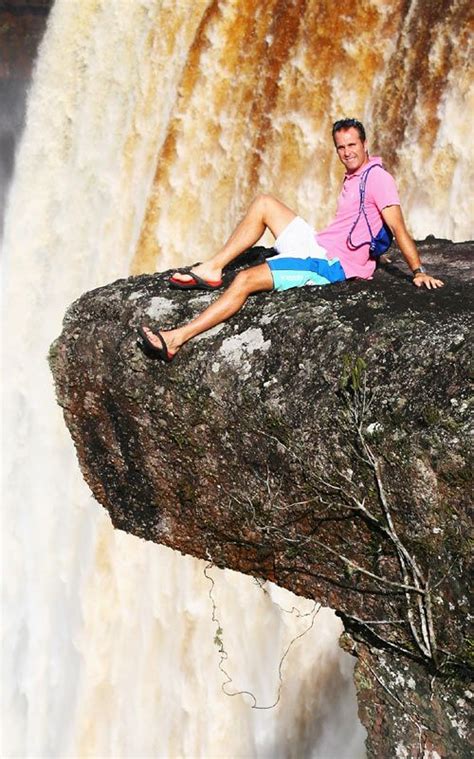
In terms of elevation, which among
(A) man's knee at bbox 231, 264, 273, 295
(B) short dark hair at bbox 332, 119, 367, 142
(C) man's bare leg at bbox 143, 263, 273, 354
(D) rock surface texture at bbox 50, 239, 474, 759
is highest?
(B) short dark hair at bbox 332, 119, 367, 142

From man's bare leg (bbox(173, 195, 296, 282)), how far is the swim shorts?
0.05m

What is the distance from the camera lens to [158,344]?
3379 mm

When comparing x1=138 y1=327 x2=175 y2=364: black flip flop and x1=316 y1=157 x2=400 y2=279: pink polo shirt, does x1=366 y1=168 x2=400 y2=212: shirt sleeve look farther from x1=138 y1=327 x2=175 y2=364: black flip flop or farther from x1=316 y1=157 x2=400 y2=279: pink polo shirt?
x1=138 y1=327 x2=175 y2=364: black flip flop

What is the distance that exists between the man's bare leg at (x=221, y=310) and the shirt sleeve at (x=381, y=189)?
57cm

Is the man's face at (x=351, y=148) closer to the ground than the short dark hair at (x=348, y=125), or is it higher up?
closer to the ground

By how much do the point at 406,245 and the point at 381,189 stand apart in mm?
333

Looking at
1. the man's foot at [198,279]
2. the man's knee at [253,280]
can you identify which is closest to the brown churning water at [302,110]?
the man's foot at [198,279]

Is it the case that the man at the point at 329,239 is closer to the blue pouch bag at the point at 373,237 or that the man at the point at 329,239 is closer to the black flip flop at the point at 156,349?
the blue pouch bag at the point at 373,237

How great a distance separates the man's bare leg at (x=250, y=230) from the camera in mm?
3834

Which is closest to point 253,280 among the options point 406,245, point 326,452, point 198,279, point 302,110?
point 198,279

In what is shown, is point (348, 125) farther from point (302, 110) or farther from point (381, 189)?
point (302, 110)

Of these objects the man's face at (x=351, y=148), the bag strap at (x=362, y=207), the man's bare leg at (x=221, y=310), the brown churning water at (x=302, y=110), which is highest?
the brown churning water at (x=302, y=110)

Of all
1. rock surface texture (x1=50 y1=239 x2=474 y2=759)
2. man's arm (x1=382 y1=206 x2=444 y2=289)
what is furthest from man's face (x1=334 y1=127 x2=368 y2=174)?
rock surface texture (x1=50 y1=239 x2=474 y2=759)

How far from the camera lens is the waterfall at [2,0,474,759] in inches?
279
